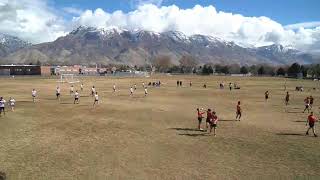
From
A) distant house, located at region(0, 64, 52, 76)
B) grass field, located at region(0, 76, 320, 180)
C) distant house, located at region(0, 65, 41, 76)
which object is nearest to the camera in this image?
grass field, located at region(0, 76, 320, 180)

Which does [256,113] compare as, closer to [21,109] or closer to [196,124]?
[196,124]

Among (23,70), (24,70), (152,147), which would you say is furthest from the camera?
(24,70)

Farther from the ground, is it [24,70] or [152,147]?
[24,70]

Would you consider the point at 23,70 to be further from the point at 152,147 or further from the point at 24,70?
the point at 152,147

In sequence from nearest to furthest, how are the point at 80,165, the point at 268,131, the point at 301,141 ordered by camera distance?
1. the point at 80,165
2. the point at 301,141
3. the point at 268,131

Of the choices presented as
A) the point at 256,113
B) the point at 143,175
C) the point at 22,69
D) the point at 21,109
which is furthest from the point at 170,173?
the point at 22,69

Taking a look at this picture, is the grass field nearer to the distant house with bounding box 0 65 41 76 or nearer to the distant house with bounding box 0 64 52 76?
the distant house with bounding box 0 64 52 76

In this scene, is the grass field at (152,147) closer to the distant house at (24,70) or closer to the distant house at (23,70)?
the distant house at (24,70)

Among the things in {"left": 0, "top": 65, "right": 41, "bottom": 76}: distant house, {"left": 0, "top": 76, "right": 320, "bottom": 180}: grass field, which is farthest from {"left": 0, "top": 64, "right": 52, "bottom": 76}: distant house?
{"left": 0, "top": 76, "right": 320, "bottom": 180}: grass field

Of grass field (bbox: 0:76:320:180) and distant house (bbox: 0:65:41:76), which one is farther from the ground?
distant house (bbox: 0:65:41:76)

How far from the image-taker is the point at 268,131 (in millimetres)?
26547

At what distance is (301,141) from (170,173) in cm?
998

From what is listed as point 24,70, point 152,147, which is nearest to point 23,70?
point 24,70

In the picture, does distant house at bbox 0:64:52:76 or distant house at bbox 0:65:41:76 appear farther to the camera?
distant house at bbox 0:65:41:76
